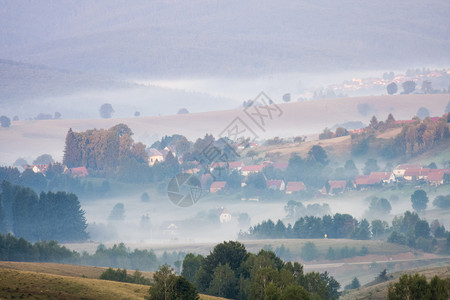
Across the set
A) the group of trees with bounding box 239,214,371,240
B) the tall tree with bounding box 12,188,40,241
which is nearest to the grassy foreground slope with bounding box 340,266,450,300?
the group of trees with bounding box 239,214,371,240

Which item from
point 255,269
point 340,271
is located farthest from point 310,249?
point 255,269

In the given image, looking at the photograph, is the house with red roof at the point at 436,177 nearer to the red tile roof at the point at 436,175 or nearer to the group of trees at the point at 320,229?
the red tile roof at the point at 436,175

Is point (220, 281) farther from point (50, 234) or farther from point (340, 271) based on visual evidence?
point (50, 234)

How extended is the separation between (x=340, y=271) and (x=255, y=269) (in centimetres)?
4588

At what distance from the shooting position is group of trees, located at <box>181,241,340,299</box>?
6138 centimetres

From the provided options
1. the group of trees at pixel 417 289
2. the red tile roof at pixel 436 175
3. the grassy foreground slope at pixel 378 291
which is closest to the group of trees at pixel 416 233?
A: the red tile roof at pixel 436 175

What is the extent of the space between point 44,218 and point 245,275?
98.1 metres

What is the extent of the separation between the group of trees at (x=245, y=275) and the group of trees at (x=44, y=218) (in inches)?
3232

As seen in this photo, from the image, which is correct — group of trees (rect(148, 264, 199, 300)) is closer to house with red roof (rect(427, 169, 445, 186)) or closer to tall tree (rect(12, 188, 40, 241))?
tall tree (rect(12, 188, 40, 241))

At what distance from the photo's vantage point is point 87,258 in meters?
117

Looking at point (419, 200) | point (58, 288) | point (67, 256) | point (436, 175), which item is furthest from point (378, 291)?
point (436, 175)

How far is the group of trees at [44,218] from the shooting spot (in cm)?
15988

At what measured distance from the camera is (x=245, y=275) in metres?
75.2

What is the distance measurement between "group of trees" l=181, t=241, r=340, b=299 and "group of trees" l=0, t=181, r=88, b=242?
269 feet
